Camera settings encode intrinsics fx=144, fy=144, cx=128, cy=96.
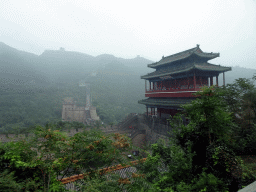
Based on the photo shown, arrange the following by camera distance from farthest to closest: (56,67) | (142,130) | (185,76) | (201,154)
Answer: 1. (56,67)
2. (142,130)
3. (185,76)
4. (201,154)

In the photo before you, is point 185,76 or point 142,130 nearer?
point 185,76

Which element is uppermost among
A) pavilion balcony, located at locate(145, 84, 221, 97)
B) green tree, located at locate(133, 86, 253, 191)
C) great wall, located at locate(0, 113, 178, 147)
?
pavilion balcony, located at locate(145, 84, 221, 97)

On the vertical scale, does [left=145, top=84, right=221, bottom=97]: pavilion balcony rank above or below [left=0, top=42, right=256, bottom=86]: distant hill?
below

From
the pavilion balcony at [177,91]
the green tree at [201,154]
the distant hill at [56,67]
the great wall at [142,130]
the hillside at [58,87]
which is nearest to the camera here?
the green tree at [201,154]

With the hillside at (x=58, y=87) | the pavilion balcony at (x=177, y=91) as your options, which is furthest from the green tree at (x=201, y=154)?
the hillside at (x=58, y=87)

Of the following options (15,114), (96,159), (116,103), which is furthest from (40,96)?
(96,159)

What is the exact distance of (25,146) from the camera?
2.88 m

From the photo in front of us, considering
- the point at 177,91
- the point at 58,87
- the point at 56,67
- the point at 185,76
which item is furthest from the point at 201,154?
the point at 56,67

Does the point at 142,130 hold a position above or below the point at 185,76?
below

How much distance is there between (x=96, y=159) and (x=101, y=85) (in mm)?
57843

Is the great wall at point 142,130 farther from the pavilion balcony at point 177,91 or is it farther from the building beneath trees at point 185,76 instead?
the pavilion balcony at point 177,91

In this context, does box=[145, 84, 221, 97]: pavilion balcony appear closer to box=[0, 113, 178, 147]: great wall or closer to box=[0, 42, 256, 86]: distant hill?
box=[0, 113, 178, 147]: great wall

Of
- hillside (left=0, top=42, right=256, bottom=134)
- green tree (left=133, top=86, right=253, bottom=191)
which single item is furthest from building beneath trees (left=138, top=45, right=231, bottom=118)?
hillside (left=0, top=42, right=256, bottom=134)

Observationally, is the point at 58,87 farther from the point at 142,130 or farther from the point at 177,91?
the point at 177,91
